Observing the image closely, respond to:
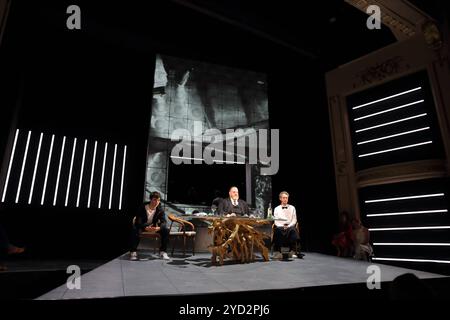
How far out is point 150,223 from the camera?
3945 mm

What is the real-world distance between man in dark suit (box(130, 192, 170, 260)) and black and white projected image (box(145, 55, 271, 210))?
188cm

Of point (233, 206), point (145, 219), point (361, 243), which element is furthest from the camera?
point (361, 243)

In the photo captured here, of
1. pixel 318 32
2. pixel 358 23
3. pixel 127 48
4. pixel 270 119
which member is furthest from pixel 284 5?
pixel 127 48

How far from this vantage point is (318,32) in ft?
22.2

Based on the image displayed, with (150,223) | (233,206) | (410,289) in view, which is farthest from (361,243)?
(410,289)

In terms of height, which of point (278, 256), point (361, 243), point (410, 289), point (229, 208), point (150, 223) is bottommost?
point (278, 256)

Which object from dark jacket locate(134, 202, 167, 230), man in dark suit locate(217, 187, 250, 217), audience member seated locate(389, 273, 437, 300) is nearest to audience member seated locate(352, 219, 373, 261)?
man in dark suit locate(217, 187, 250, 217)

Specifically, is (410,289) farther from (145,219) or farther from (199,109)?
(199,109)

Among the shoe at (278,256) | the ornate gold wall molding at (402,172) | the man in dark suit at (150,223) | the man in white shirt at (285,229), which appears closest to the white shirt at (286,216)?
the man in white shirt at (285,229)

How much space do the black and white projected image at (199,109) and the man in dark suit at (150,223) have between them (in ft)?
6.15

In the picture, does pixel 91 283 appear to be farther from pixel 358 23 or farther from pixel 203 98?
pixel 358 23

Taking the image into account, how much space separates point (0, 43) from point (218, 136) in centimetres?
465

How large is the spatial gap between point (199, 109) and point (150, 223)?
3.76 meters
